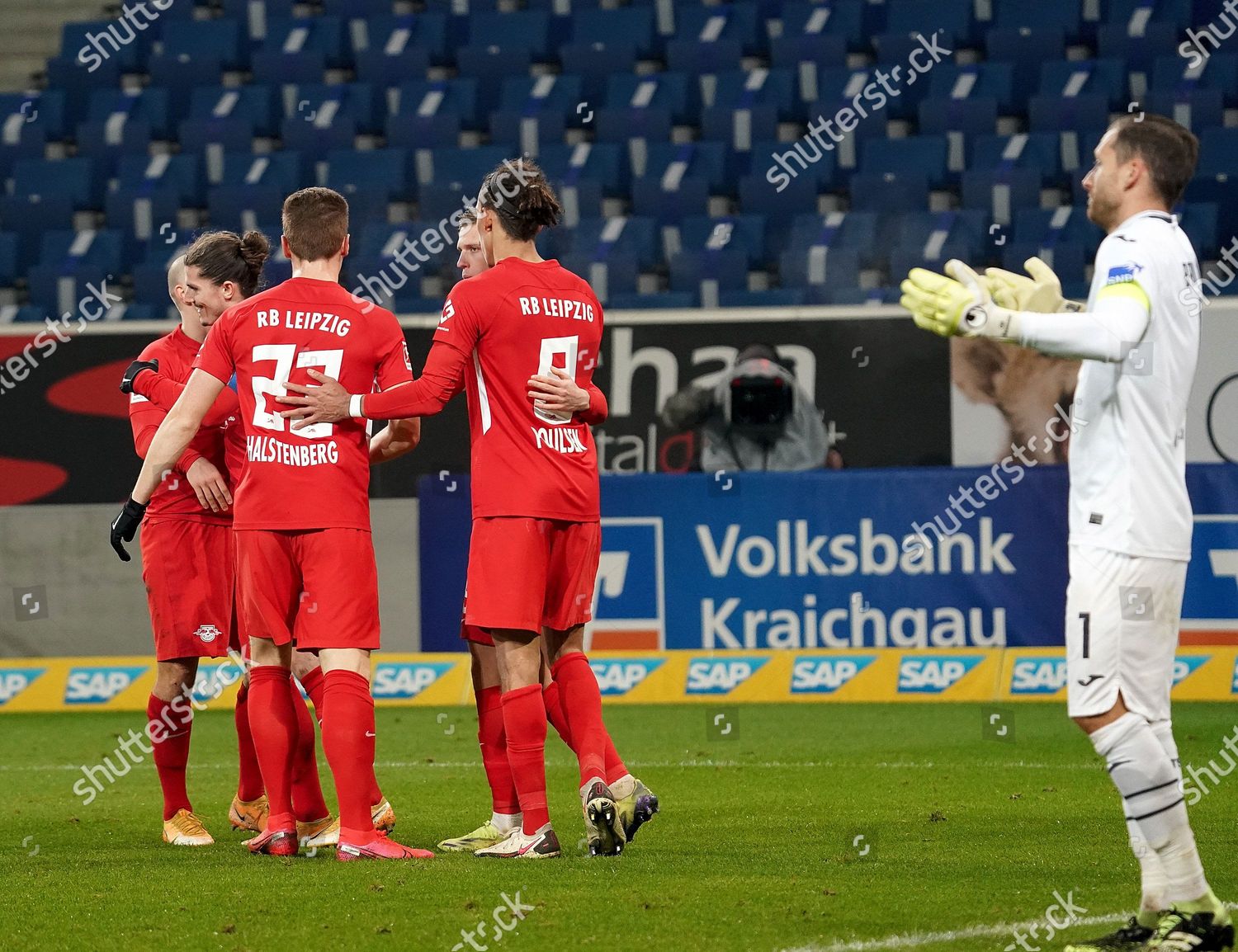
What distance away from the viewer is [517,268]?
5766 millimetres

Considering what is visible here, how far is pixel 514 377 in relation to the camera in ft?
18.7

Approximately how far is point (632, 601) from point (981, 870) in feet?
19.7

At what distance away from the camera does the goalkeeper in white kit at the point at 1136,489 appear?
4.19 meters

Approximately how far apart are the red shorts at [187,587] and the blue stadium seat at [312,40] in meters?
12.1

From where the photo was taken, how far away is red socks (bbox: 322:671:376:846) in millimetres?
5582

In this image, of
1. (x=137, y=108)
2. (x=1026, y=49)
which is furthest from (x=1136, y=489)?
(x=137, y=108)

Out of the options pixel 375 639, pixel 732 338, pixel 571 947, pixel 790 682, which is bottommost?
pixel 790 682

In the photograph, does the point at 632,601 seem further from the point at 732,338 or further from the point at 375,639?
the point at 375,639

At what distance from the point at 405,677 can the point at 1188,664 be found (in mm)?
5220

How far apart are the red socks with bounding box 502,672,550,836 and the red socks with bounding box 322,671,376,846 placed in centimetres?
46

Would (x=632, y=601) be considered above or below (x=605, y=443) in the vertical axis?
below

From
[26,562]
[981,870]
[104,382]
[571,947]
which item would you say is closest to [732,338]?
[104,382]

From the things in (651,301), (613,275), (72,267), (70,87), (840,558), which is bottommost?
(840,558)

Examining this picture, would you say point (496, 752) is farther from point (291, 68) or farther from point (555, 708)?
point (291, 68)
